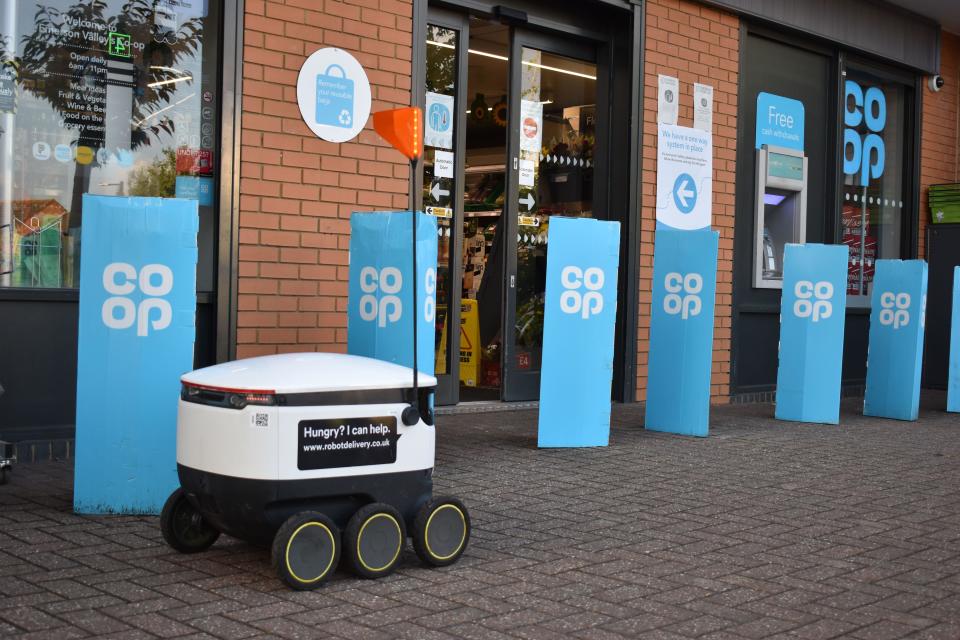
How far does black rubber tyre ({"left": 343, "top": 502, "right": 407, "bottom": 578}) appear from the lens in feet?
11.5

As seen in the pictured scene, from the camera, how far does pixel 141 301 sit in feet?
14.5

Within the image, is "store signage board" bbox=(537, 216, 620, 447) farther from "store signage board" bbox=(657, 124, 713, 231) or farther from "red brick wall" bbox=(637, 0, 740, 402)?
"store signage board" bbox=(657, 124, 713, 231)

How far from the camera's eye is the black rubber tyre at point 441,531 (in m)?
3.71

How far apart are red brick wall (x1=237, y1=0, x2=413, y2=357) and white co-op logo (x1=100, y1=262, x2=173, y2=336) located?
6.86ft

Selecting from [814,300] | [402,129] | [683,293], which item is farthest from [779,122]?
[402,129]

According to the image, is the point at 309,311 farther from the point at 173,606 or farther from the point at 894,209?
the point at 894,209

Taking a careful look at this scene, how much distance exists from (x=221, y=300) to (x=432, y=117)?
2.45m

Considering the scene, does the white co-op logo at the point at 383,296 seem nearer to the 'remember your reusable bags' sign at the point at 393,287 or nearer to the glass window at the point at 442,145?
the 'remember your reusable bags' sign at the point at 393,287

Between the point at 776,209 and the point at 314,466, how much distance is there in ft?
27.4

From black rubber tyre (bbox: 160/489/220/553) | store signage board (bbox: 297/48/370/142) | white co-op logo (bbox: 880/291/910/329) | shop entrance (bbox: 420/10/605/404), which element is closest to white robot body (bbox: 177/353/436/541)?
black rubber tyre (bbox: 160/489/220/553)

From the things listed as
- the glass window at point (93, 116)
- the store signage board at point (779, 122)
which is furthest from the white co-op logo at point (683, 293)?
the store signage board at point (779, 122)

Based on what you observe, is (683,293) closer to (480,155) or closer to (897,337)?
(897,337)

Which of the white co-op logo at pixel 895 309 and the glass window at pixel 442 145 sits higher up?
the glass window at pixel 442 145

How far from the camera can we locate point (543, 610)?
3295mm
